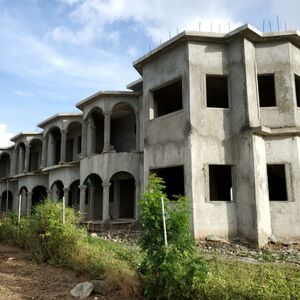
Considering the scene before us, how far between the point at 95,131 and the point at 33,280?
44.4ft

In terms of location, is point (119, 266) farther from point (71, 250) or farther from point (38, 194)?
point (38, 194)

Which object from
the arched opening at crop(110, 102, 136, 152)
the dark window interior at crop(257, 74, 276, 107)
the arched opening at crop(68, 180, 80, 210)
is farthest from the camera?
the arched opening at crop(68, 180, 80, 210)

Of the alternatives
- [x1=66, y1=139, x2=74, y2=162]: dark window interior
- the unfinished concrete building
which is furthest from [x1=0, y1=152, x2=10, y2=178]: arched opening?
the unfinished concrete building

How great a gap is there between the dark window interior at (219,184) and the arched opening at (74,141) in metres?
10.2

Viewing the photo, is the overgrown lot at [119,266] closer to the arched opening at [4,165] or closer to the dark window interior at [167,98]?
the dark window interior at [167,98]

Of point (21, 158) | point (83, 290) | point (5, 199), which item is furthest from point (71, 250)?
point (5, 199)

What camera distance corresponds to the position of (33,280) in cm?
795

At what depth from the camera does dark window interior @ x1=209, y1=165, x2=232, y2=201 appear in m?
18.5

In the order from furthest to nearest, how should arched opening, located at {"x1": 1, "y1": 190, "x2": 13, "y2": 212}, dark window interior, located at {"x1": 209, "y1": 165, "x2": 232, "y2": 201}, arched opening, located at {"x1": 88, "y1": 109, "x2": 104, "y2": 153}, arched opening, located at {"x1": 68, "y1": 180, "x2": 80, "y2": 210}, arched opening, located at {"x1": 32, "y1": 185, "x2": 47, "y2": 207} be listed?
1. arched opening, located at {"x1": 1, "y1": 190, "x2": 13, "y2": 212}
2. arched opening, located at {"x1": 32, "y1": 185, "x2": 47, "y2": 207}
3. arched opening, located at {"x1": 68, "y1": 180, "x2": 80, "y2": 210}
4. arched opening, located at {"x1": 88, "y1": 109, "x2": 104, "y2": 153}
5. dark window interior, located at {"x1": 209, "y1": 165, "x2": 232, "y2": 201}

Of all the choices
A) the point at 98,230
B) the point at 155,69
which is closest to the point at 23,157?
the point at 98,230

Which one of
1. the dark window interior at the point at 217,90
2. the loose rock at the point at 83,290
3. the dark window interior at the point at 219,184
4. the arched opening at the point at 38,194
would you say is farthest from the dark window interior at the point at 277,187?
the arched opening at the point at 38,194

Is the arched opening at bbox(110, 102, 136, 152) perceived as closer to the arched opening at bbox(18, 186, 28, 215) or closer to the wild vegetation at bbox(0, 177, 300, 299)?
the arched opening at bbox(18, 186, 28, 215)

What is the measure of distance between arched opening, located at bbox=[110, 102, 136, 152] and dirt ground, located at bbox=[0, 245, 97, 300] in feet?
38.3

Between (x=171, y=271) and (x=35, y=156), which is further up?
(x=35, y=156)
